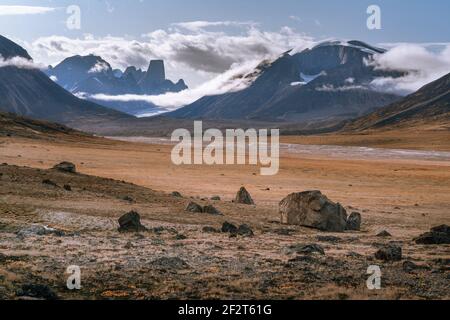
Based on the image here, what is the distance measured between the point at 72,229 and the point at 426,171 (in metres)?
78.1

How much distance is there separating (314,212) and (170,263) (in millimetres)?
14815

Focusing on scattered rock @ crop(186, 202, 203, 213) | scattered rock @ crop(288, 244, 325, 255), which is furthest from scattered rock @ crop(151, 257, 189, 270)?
scattered rock @ crop(186, 202, 203, 213)

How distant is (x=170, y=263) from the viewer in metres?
20.7

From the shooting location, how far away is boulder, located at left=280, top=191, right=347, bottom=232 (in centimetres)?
3334

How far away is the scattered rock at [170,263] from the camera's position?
66.6 feet

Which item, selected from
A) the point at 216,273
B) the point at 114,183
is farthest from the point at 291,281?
the point at 114,183

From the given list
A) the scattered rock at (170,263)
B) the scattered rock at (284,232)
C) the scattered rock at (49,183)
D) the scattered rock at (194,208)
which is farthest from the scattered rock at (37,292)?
the scattered rock at (49,183)

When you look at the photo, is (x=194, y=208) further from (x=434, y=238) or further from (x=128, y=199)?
(x=434, y=238)

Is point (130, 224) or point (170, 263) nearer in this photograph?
point (170, 263)

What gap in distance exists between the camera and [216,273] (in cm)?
1964

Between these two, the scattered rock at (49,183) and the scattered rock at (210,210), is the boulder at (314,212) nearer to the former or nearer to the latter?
the scattered rock at (210,210)

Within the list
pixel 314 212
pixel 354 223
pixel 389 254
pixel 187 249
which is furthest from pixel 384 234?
pixel 187 249

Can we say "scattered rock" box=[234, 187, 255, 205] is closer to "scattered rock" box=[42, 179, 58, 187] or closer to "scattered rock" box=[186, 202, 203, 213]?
"scattered rock" box=[186, 202, 203, 213]
